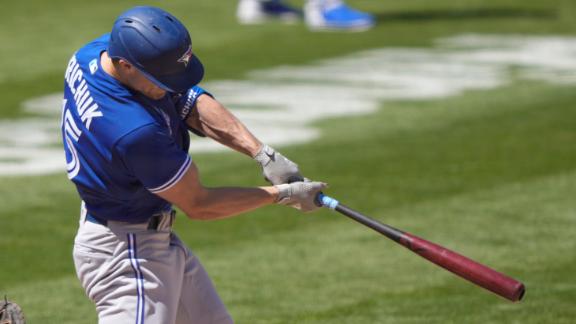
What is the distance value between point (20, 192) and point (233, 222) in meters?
1.81

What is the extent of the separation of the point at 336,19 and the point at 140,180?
12.5 meters

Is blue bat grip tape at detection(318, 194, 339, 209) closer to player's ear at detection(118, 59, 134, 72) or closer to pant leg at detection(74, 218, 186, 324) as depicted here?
pant leg at detection(74, 218, 186, 324)

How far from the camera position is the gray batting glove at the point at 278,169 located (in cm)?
561

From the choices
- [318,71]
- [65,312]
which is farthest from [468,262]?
[318,71]

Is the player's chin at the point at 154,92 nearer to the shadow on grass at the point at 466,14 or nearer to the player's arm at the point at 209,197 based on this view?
the player's arm at the point at 209,197

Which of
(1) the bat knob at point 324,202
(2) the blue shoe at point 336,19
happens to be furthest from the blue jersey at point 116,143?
(2) the blue shoe at point 336,19

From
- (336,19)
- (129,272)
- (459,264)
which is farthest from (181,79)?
(336,19)

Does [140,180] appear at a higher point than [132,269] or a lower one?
higher

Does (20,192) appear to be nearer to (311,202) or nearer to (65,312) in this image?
(65,312)

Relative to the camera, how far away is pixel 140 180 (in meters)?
4.91

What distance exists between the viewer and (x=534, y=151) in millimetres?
11188

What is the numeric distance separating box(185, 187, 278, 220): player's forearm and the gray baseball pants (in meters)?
0.25

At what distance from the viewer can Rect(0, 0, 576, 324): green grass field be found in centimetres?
750

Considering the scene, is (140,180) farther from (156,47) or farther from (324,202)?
(324,202)
